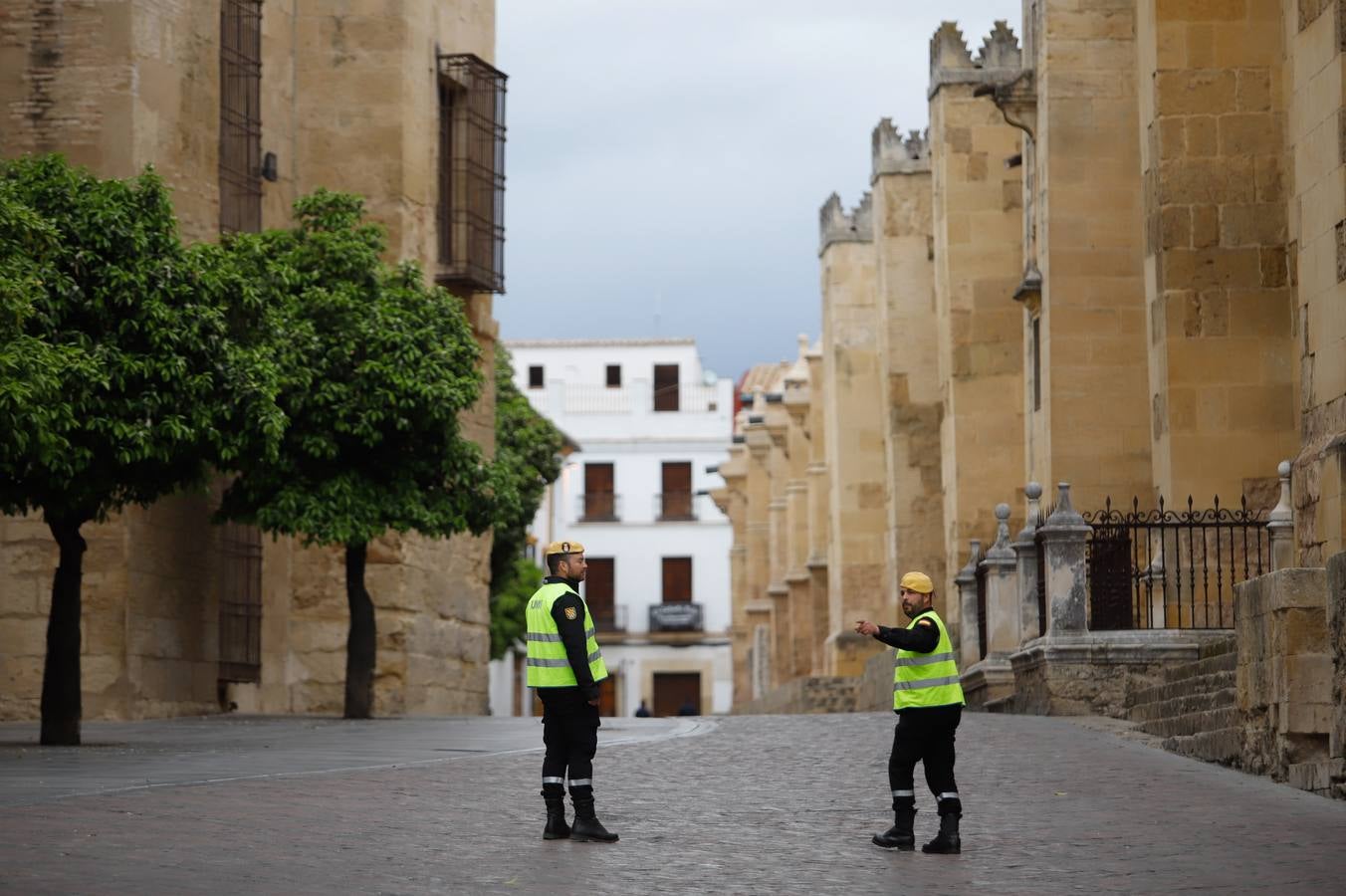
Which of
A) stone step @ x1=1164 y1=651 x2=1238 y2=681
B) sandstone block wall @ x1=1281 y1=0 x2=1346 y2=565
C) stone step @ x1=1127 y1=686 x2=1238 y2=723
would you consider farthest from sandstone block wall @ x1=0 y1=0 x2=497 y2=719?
sandstone block wall @ x1=1281 y1=0 x2=1346 y2=565

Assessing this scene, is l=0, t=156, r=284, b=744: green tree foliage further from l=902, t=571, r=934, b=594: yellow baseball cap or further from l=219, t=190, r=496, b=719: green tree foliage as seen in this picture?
l=902, t=571, r=934, b=594: yellow baseball cap

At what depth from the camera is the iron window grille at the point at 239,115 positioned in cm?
2881

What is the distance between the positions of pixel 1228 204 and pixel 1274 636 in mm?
10551

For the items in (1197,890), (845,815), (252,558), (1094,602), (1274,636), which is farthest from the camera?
(252,558)

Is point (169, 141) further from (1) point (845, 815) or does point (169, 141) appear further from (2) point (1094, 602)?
(1) point (845, 815)

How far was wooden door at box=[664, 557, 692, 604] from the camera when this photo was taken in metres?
78.4

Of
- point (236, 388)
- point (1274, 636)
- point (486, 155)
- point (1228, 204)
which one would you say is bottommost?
point (1274, 636)

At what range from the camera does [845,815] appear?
529 inches

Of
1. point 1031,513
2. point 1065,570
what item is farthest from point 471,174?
point 1065,570

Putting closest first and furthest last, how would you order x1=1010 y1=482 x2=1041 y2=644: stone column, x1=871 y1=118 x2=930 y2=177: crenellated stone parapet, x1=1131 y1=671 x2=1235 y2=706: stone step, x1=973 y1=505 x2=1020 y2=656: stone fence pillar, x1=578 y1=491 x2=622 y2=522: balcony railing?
x1=1131 y1=671 x2=1235 y2=706: stone step → x1=1010 y1=482 x2=1041 y2=644: stone column → x1=973 y1=505 x2=1020 y2=656: stone fence pillar → x1=871 y1=118 x2=930 y2=177: crenellated stone parapet → x1=578 y1=491 x2=622 y2=522: balcony railing

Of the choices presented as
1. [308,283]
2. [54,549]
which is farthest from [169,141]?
[54,549]

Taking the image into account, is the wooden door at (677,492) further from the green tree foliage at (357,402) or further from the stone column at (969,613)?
the green tree foliage at (357,402)

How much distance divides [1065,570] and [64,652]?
322 inches

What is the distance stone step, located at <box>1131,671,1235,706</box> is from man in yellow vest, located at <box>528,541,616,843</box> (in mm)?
7371
